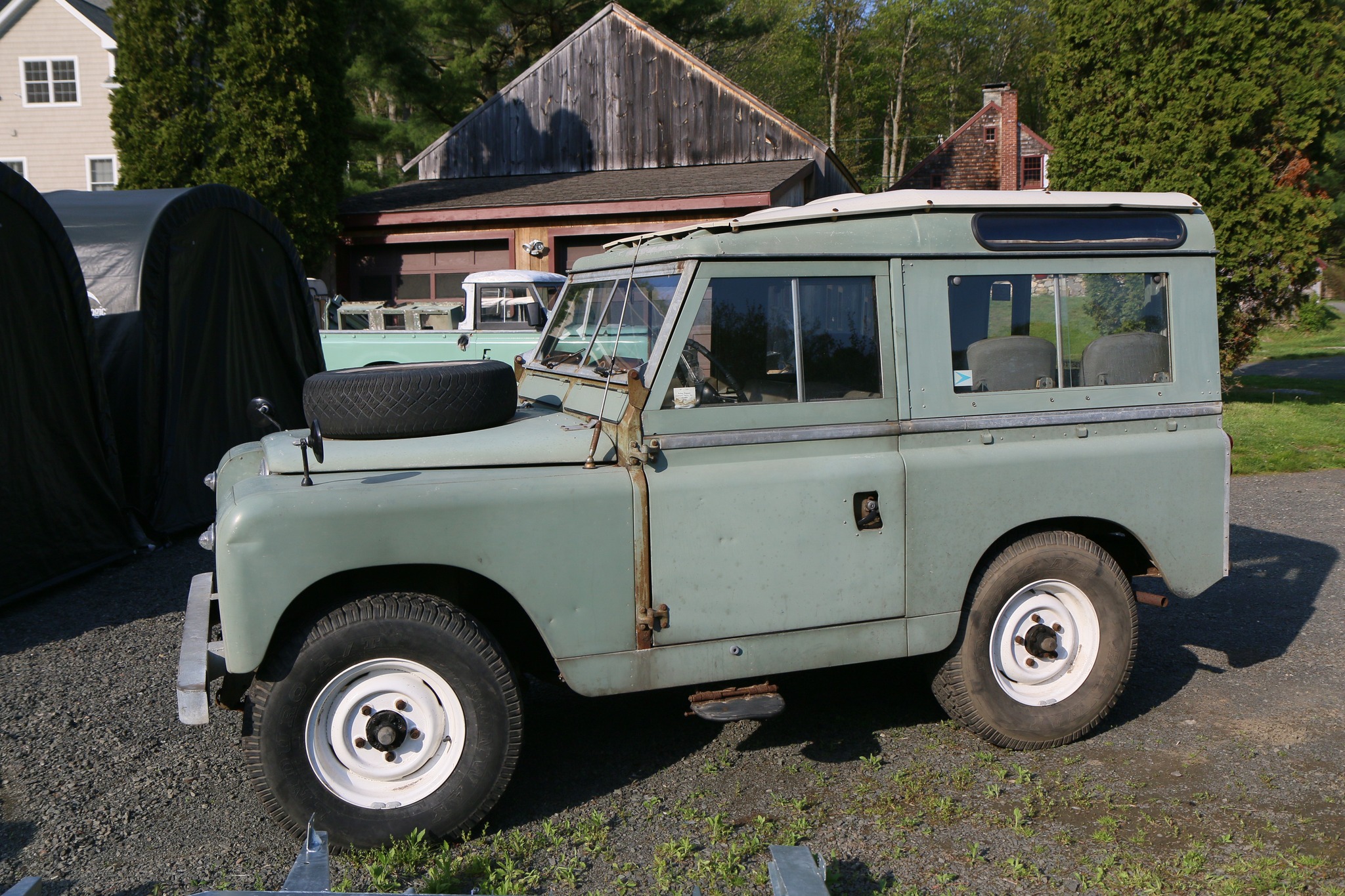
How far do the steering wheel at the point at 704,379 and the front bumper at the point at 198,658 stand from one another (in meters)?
1.89

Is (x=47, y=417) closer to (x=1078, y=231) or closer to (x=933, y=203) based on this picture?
(x=933, y=203)

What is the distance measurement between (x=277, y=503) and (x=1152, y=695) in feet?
13.5

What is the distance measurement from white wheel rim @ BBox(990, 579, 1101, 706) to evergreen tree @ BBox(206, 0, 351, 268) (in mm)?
16326

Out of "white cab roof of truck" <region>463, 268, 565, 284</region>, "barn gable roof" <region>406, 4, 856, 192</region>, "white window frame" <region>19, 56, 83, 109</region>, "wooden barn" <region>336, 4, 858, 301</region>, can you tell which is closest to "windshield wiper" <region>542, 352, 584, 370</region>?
"white cab roof of truck" <region>463, 268, 565, 284</region>

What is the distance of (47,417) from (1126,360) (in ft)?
22.8

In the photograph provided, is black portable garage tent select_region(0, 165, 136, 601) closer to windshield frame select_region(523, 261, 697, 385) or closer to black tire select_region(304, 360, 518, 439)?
windshield frame select_region(523, 261, 697, 385)

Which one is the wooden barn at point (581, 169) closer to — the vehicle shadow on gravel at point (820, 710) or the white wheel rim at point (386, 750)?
the vehicle shadow on gravel at point (820, 710)

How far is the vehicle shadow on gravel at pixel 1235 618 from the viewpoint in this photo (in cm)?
511

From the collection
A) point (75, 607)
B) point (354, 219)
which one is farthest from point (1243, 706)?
point (354, 219)

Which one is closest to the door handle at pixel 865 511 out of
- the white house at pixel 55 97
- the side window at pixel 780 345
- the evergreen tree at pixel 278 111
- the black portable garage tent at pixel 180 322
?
the side window at pixel 780 345

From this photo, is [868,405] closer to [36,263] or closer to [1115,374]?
[1115,374]

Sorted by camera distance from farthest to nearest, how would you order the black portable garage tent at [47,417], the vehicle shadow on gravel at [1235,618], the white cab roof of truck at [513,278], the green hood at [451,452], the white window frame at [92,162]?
the white window frame at [92,162] → the white cab roof of truck at [513,278] → the black portable garage tent at [47,417] → the vehicle shadow on gravel at [1235,618] → the green hood at [451,452]

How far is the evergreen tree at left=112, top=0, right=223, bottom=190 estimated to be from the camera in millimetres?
17469

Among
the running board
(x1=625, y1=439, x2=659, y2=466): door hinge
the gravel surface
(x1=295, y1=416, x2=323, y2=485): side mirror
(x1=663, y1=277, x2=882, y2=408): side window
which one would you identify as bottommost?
the gravel surface
